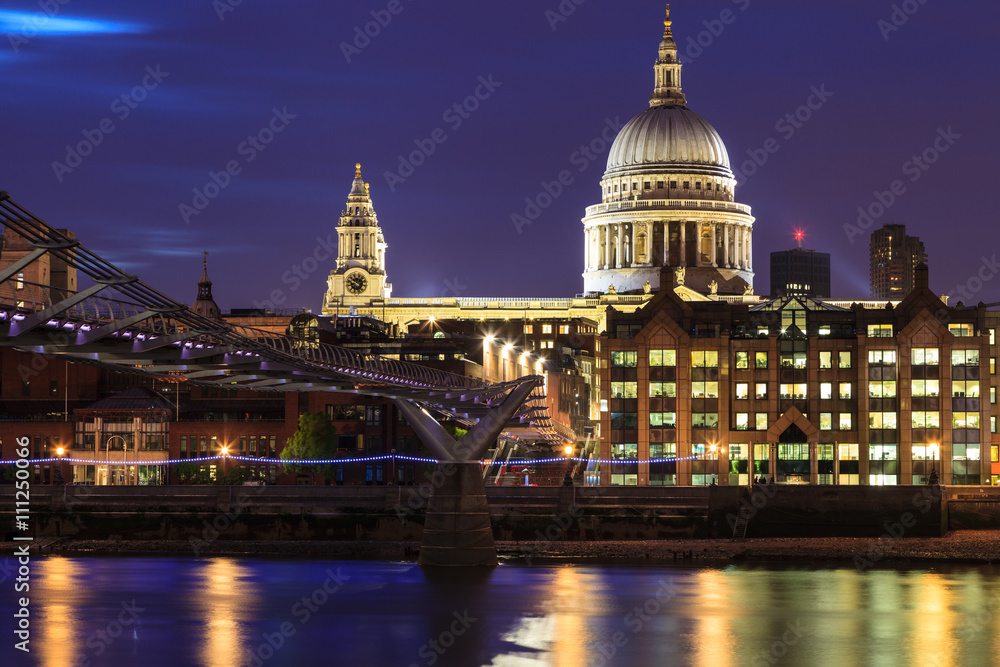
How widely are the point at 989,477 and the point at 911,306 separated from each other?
1251cm

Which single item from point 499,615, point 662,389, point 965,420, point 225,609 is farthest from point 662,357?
point 225,609

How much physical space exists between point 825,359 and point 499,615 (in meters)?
58.9

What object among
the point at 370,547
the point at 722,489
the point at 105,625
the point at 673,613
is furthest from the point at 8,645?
the point at 722,489

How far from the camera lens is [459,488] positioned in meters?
84.1

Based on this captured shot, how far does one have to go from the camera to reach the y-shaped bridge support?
83938 mm

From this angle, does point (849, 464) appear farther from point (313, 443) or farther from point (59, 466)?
point (59, 466)

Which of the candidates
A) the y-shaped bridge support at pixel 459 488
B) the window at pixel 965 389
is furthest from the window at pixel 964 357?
the y-shaped bridge support at pixel 459 488

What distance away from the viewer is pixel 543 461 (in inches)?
4592

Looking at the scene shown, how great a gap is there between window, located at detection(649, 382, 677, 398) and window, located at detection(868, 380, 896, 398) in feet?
40.8

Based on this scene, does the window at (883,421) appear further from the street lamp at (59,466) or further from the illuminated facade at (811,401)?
the street lamp at (59,466)

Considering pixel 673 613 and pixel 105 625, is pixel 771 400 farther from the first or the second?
pixel 105 625

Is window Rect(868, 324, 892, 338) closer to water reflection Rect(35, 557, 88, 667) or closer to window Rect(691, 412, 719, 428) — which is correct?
window Rect(691, 412, 719, 428)

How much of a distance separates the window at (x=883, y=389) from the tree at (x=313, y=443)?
34815mm

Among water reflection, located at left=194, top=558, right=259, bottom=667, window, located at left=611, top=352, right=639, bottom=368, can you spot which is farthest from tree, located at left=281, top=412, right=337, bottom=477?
water reflection, located at left=194, top=558, right=259, bottom=667
